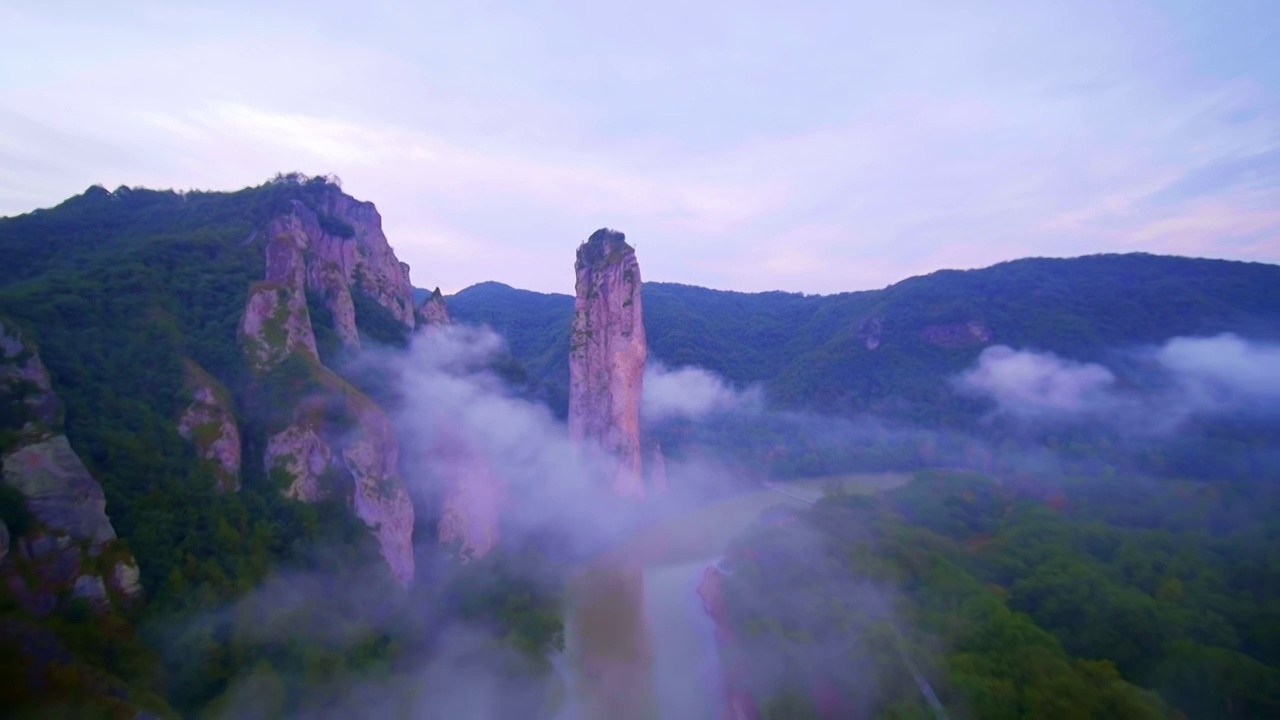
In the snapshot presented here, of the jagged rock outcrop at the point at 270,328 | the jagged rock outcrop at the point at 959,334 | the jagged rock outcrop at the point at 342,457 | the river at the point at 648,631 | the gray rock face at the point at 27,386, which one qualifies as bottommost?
the river at the point at 648,631

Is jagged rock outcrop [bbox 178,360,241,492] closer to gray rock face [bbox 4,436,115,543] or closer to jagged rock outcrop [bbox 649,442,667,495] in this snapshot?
gray rock face [bbox 4,436,115,543]

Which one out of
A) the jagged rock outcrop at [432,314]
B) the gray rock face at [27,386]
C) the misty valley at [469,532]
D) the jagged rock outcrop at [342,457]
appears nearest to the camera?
the gray rock face at [27,386]

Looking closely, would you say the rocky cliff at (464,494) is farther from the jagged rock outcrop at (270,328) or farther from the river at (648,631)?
the jagged rock outcrop at (270,328)

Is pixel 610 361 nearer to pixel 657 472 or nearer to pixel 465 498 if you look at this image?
pixel 657 472

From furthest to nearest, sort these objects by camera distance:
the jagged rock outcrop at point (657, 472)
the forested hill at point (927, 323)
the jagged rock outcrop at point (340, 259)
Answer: the forested hill at point (927, 323) < the jagged rock outcrop at point (657, 472) < the jagged rock outcrop at point (340, 259)

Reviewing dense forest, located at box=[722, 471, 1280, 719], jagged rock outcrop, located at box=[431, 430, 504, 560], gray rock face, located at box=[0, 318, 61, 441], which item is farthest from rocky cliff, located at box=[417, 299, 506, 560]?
gray rock face, located at box=[0, 318, 61, 441]

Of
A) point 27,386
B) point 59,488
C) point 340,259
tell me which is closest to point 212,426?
point 27,386

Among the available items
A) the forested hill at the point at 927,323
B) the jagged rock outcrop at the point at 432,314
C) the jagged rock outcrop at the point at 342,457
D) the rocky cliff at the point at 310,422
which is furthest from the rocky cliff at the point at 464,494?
the forested hill at the point at 927,323

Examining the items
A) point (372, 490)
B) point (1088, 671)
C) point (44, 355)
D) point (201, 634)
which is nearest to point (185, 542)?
point (201, 634)
